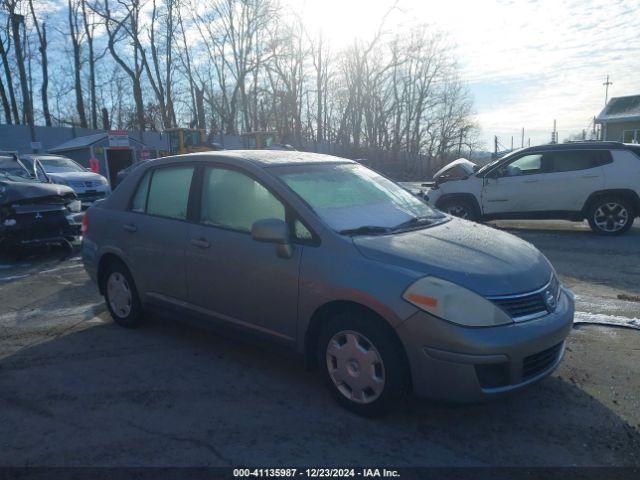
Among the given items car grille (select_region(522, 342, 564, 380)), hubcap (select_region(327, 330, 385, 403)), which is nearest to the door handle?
hubcap (select_region(327, 330, 385, 403))

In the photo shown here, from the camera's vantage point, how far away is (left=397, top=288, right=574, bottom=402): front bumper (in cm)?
291

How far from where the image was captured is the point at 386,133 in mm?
48594

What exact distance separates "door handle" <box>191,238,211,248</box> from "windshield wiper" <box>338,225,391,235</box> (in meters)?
1.18

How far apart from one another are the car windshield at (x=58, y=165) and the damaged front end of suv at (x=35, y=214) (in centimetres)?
798

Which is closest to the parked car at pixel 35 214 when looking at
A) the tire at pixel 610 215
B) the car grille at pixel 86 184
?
the car grille at pixel 86 184

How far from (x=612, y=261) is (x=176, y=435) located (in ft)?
22.2

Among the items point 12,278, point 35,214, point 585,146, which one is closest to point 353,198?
point 12,278

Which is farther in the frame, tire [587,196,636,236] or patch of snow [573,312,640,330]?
tire [587,196,636,236]

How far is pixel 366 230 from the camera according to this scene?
361 centimetres

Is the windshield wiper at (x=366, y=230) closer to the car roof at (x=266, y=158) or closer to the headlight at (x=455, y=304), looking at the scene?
the headlight at (x=455, y=304)

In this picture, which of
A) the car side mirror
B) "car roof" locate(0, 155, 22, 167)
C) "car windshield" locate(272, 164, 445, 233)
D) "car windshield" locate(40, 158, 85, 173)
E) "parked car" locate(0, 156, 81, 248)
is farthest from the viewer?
"car windshield" locate(40, 158, 85, 173)

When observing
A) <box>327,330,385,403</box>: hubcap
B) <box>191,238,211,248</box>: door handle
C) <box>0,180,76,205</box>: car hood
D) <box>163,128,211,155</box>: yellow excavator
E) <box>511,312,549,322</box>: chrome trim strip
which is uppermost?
<box>163,128,211,155</box>: yellow excavator

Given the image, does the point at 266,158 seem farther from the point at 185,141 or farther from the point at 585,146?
the point at 185,141

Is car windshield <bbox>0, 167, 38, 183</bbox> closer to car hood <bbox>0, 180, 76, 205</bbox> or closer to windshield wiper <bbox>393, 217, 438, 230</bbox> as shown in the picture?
car hood <bbox>0, 180, 76, 205</bbox>
